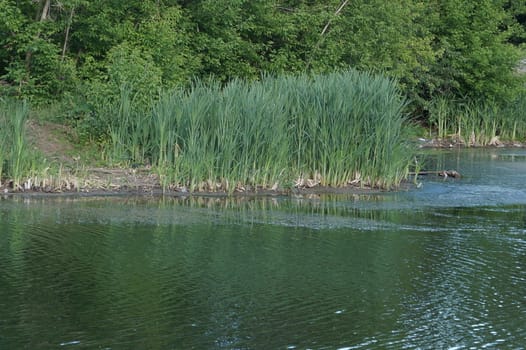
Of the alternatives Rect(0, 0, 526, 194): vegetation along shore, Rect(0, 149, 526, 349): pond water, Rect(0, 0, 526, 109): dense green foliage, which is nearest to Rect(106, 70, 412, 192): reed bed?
Rect(0, 0, 526, 194): vegetation along shore

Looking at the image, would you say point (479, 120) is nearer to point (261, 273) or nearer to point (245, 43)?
point (245, 43)

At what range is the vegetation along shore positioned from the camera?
16.7 metres

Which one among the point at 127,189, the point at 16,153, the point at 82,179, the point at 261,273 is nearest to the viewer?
the point at 261,273

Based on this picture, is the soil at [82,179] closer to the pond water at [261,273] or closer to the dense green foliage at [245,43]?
the pond water at [261,273]

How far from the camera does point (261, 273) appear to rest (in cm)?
1068

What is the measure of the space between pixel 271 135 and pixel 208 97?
1.33 m

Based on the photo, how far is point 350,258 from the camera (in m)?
11.7

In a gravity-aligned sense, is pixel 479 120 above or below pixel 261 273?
above

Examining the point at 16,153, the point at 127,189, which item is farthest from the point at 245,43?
the point at 16,153

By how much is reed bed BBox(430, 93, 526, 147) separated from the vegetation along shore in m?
0.18

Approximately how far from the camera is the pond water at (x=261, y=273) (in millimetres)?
8352

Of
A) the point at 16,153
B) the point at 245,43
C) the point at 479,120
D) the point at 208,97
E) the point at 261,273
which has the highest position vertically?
the point at 245,43

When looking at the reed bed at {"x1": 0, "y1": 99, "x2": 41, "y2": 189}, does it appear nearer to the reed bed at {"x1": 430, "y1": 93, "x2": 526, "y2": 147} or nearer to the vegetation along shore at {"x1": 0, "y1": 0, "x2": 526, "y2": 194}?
the vegetation along shore at {"x1": 0, "y1": 0, "x2": 526, "y2": 194}

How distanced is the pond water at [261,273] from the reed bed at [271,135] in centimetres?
78
